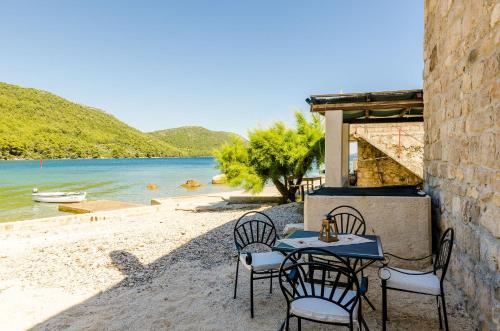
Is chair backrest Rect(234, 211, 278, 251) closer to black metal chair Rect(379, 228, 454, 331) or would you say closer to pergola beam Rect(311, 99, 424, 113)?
black metal chair Rect(379, 228, 454, 331)

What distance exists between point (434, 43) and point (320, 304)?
3950 millimetres

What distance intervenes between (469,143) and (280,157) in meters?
8.05

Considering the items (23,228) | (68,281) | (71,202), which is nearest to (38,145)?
(71,202)

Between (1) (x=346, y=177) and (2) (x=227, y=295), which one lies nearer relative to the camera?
(2) (x=227, y=295)

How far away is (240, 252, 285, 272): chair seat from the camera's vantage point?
3.13m

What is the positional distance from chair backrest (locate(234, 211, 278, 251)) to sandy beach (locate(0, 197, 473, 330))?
369mm

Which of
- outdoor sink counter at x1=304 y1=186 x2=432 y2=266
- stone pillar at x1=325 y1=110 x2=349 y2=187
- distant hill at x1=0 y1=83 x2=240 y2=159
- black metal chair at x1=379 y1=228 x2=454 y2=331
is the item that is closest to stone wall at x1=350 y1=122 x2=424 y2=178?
stone pillar at x1=325 y1=110 x2=349 y2=187

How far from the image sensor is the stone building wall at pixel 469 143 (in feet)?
7.89

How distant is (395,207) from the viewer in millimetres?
4234

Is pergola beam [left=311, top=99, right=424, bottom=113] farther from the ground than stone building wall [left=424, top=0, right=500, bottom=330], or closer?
farther from the ground

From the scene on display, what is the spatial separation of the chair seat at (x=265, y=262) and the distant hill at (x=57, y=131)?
245ft

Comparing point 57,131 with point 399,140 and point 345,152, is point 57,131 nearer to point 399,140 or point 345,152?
point 345,152

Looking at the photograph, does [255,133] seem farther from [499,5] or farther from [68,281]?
[499,5]

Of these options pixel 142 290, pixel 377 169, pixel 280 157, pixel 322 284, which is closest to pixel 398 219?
pixel 322 284
